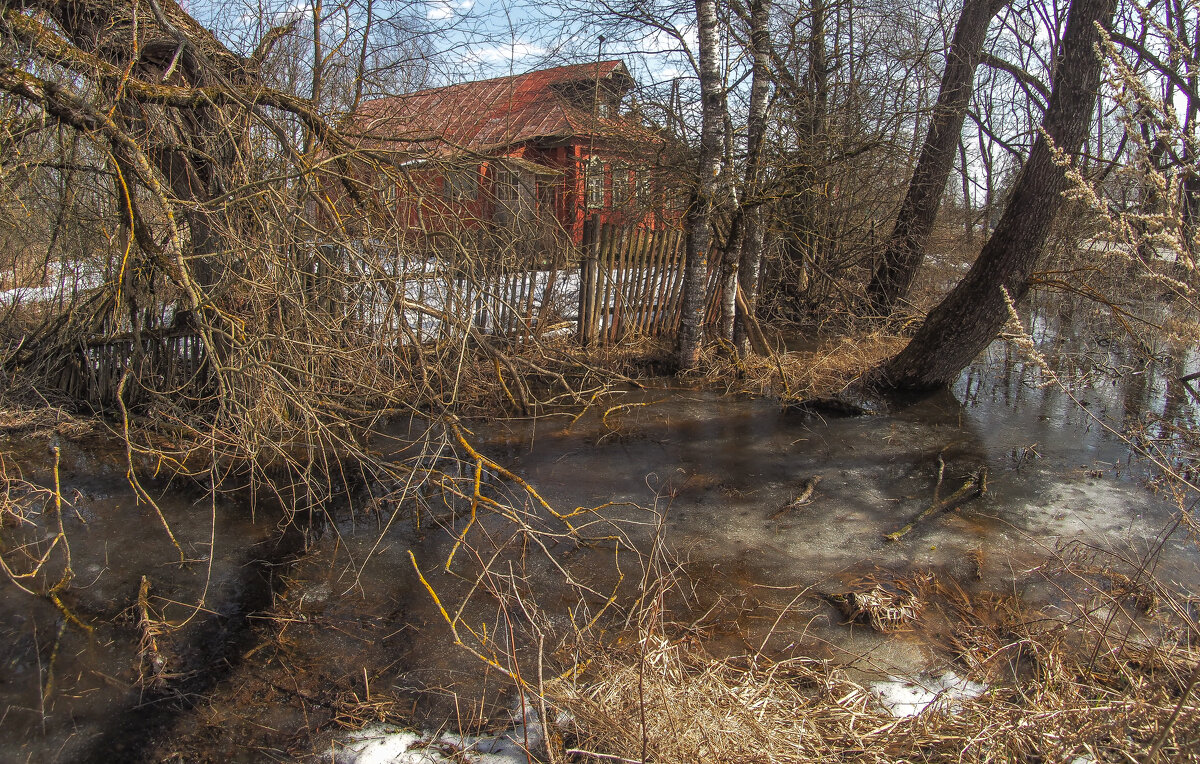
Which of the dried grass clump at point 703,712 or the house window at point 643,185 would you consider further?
the house window at point 643,185

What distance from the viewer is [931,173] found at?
427 inches

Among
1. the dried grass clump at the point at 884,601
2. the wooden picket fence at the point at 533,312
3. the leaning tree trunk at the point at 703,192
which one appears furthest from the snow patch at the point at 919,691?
the leaning tree trunk at the point at 703,192

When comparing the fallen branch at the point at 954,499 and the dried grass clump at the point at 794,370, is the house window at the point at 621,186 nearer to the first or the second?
the dried grass clump at the point at 794,370

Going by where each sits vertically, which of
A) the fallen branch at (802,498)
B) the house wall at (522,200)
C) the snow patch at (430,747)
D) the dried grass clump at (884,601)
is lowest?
the snow patch at (430,747)

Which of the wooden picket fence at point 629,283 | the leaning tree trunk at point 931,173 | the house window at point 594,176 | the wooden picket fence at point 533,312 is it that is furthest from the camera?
the leaning tree trunk at point 931,173

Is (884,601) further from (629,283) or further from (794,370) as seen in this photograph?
(629,283)

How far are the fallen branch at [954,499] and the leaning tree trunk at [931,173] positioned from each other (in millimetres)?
5939

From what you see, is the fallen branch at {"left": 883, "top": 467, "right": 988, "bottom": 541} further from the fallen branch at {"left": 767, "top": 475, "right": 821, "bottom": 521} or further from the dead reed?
the dead reed

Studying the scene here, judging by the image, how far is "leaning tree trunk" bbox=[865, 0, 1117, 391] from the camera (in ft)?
21.3

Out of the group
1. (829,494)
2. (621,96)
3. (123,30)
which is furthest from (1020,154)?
(123,30)

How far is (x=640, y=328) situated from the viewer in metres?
9.48

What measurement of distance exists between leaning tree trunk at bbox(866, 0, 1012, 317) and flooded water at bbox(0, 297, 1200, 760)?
4516 millimetres

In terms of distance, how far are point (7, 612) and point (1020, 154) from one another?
1597 centimetres

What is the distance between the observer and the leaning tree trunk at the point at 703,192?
7.53 meters
